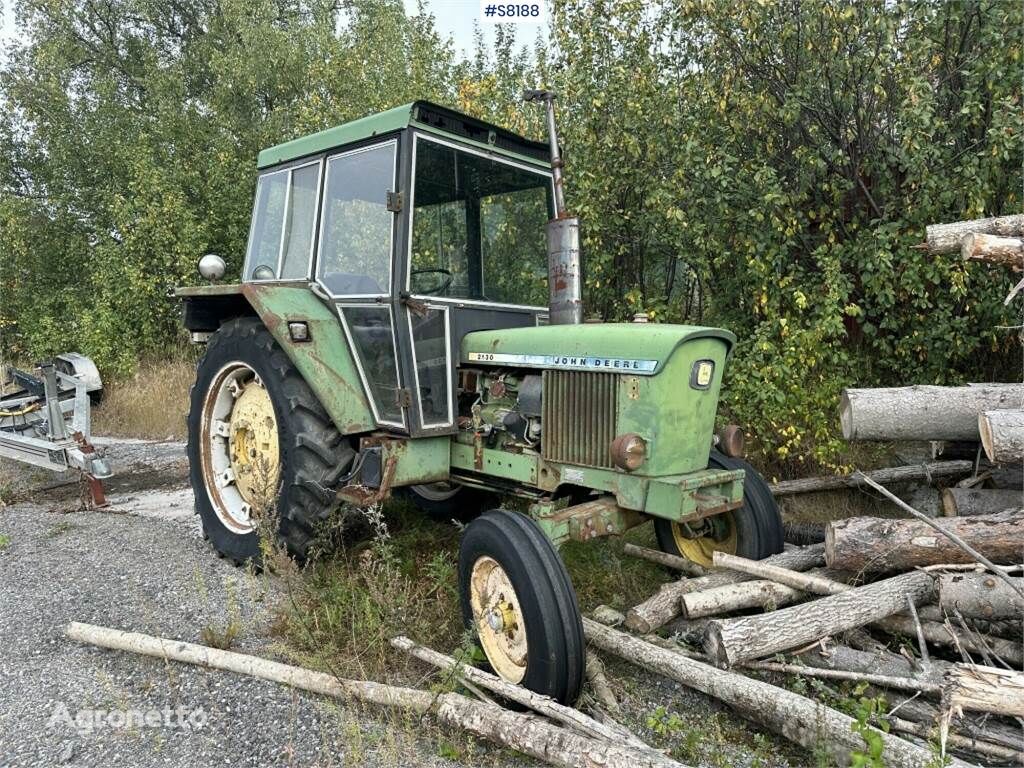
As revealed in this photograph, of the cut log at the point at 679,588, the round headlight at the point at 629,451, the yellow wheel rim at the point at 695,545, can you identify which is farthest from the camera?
the yellow wheel rim at the point at 695,545

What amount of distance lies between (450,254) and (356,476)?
133cm

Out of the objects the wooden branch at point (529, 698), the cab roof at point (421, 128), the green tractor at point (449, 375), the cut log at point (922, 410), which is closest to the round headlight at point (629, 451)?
the green tractor at point (449, 375)

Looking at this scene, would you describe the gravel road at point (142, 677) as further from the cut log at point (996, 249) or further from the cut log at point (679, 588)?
the cut log at point (996, 249)

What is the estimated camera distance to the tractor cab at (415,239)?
377 cm

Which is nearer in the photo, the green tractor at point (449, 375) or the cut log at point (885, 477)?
the green tractor at point (449, 375)

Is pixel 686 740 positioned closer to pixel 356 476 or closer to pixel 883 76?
pixel 356 476

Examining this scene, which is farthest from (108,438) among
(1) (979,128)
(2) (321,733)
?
(1) (979,128)

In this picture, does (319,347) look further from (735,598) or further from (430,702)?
(735,598)

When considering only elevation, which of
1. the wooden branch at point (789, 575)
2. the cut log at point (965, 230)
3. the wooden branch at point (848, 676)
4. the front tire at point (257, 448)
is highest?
the cut log at point (965, 230)

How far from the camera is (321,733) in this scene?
8.67 feet

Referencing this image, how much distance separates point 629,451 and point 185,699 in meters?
2.09

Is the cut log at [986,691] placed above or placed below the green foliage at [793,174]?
below

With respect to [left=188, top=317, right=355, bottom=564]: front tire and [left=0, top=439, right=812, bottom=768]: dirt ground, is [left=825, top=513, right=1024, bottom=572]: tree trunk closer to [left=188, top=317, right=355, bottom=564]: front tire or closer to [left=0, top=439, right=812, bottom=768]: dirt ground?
[left=0, top=439, right=812, bottom=768]: dirt ground
